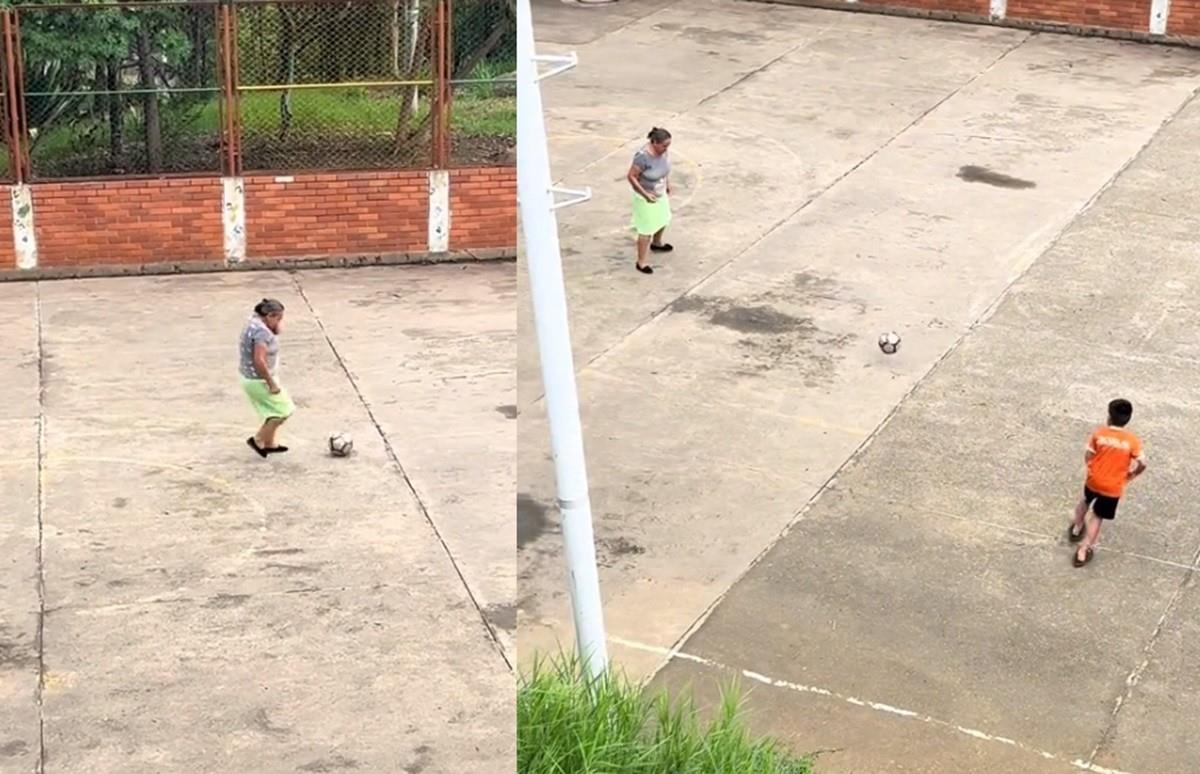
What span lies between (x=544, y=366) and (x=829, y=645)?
2.76 m

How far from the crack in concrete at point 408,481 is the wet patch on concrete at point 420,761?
0.73m

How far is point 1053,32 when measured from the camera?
1873 cm

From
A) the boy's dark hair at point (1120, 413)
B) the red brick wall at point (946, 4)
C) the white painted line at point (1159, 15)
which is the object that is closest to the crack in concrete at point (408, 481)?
the boy's dark hair at point (1120, 413)

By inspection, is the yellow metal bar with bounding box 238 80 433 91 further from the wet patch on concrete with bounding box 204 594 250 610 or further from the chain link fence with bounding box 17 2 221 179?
the wet patch on concrete with bounding box 204 594 250 610

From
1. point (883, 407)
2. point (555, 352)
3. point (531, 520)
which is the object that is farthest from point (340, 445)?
point (555, 352)

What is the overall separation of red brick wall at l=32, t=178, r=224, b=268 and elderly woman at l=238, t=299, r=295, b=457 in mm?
4498

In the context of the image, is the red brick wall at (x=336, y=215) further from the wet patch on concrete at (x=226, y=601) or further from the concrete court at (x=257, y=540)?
the wet patch on concrete at (x=226, y=601)

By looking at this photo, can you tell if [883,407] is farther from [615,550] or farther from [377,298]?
[377,298]

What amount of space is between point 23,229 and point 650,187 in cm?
490

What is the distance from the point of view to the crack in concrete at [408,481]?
6523 millimetres

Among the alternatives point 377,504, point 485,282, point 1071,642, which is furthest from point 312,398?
point 1071,642

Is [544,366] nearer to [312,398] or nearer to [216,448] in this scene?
[216,448]

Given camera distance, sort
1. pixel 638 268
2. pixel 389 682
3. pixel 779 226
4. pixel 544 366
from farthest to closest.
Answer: pixel 779 226 → pixel 638 268 → pixel 389 682 → pixel 544 366

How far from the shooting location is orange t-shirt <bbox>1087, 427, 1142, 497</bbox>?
24.2 feet
